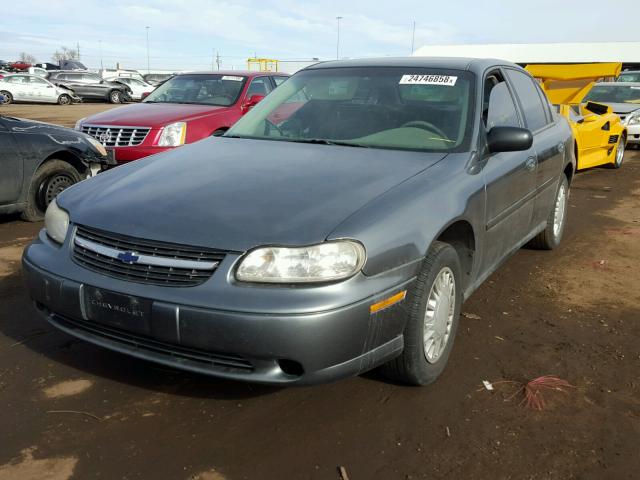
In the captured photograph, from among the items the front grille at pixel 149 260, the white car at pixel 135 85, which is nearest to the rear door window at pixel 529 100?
the front grille at pixel 149 260

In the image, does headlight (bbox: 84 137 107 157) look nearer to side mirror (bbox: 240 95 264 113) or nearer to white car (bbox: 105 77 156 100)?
side mirror (bbox: 240 95 264 113)

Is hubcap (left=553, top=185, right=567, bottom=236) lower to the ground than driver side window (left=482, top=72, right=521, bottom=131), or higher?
lower

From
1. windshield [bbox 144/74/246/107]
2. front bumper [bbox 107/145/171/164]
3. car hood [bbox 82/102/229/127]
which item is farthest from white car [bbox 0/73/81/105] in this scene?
front bumper [bbox 107/145/171/164]

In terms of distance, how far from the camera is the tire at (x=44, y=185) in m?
6.09

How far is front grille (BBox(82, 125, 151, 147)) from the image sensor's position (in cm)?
734

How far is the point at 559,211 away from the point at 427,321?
10.2ft

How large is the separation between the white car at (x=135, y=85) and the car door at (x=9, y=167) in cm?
2760

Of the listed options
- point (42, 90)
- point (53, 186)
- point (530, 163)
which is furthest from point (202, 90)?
point (42, 90)

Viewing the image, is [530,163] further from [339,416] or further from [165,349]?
[165,349]

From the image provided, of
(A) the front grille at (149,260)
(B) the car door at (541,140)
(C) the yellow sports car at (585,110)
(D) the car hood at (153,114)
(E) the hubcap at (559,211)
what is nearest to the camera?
Answer: (A) the front grille at (149,260)

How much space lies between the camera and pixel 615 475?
7.78ft

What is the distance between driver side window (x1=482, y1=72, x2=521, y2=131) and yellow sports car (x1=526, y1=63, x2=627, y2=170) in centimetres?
519

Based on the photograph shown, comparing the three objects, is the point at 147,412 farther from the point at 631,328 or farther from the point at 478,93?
the point at 631,328

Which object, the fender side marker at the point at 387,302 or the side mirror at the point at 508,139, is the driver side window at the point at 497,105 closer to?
the side mirror at the point at 508,139
